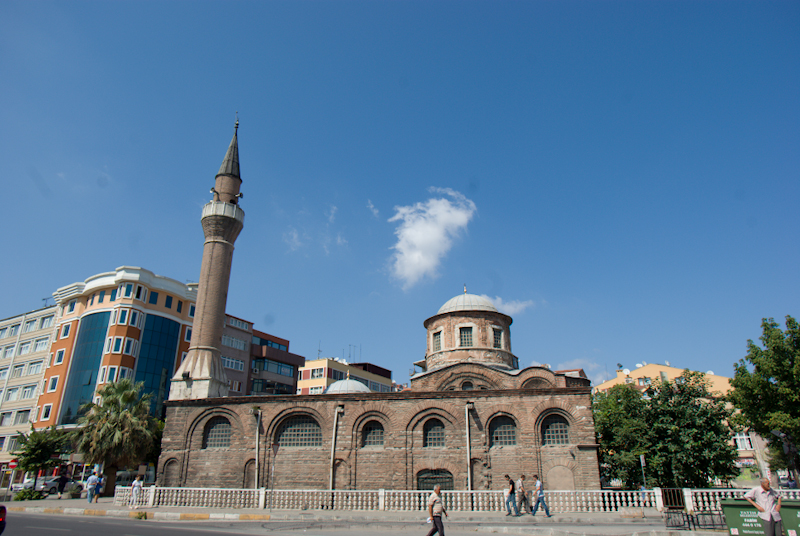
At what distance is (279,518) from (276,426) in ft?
22.1

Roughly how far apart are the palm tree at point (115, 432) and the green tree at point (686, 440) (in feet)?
74.5

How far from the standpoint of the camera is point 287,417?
21172 mm

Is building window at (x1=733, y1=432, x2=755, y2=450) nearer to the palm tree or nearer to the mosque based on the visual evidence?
the mosque

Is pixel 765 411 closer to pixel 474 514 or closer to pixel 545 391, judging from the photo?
pixel 545 391

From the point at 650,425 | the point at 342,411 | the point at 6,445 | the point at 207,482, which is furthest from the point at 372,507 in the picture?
the point at 6,445

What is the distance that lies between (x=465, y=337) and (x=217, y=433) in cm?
1276

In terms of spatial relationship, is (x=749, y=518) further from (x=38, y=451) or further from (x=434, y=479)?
(x=38, y=451)

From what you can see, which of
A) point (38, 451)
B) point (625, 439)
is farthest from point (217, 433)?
point (625, 439)

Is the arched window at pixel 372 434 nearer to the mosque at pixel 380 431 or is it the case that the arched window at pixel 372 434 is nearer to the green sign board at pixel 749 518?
the mosque at pixel 380 431

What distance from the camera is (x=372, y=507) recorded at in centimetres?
1583

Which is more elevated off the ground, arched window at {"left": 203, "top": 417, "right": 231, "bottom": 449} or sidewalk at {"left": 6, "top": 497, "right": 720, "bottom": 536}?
arched window at {"left": 203, "top": 417, "right": 231, "bottom": 449}

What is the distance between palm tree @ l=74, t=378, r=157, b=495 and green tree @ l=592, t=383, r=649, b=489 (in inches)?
866

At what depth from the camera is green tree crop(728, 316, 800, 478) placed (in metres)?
23.2

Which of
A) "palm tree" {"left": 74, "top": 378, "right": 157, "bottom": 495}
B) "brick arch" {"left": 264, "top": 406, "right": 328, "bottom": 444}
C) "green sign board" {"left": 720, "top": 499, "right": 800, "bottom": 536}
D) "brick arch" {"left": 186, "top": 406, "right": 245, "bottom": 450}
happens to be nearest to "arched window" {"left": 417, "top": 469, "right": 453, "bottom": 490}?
"brick arch" {"left": 264, "top": 406, "right": 328, "bottom": 444}
